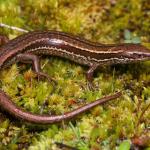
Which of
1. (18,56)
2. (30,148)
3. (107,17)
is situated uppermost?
(107,17)

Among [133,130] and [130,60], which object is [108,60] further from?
[133,130]

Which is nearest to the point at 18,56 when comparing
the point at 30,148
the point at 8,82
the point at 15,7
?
the point at 8,82

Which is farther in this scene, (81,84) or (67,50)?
(67,50)

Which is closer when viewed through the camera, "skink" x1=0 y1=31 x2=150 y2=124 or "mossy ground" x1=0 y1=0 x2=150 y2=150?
"mossy ground" x1=0 y1=0 x2=150 y2=150

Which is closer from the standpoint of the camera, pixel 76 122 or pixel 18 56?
pixel 76 122

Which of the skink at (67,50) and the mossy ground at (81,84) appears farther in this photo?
the skink at (67,50)
